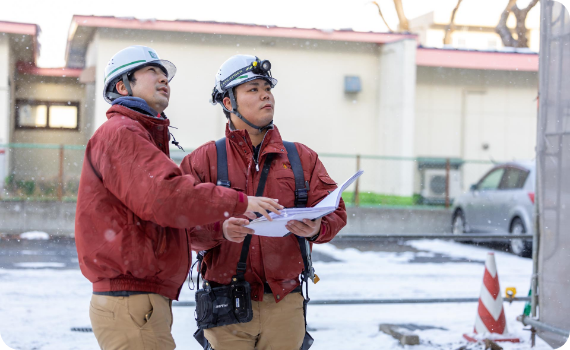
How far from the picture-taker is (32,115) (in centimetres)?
1692

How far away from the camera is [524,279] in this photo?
8922 mm

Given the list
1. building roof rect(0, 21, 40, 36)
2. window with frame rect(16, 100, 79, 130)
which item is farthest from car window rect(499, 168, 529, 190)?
window with frame rect(16, 100, 79, 130)

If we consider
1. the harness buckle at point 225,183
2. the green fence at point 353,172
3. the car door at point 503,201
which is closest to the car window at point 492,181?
the car door at point 503,201

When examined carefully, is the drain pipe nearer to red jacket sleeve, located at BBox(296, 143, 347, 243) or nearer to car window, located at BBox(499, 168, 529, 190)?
red jacket sleeve, located at BBox(296, 143, 347, 243)

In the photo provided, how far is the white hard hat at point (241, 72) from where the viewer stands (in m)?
2.85

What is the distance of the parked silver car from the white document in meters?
9.36

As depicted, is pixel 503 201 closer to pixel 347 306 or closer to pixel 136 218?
pixel 347 306

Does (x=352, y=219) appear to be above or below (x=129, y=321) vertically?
below

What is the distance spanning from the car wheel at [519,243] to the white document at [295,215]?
32.0ft

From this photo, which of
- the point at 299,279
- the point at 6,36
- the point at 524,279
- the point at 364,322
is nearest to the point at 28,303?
the point at 364,322

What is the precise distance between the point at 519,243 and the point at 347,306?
593cm

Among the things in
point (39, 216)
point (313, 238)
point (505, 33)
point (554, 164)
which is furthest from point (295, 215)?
point (505, 33)

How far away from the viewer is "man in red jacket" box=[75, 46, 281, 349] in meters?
2.08

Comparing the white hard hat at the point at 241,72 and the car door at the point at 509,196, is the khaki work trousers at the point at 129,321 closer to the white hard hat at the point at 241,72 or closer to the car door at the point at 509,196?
the white hard hat at the point at 241,72
